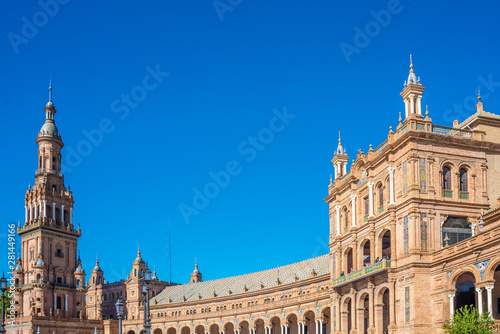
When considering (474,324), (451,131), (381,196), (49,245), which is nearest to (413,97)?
(451,131)

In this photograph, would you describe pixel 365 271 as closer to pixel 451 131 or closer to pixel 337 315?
pixel 337 315

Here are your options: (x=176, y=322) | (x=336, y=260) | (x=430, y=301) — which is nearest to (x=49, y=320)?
(x=176, y=322)

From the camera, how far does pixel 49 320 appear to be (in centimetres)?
12006

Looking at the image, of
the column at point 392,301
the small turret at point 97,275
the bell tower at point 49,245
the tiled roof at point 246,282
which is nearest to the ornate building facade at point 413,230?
the column at point 392,301

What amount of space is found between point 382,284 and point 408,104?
647 inches

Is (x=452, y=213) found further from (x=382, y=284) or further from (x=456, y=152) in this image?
(x=382, y=284)

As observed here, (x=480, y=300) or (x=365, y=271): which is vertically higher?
(x=365, y=271)

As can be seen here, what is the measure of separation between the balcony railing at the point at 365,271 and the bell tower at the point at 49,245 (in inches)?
2954

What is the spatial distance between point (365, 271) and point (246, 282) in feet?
204

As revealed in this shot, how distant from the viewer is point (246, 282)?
4690 inches

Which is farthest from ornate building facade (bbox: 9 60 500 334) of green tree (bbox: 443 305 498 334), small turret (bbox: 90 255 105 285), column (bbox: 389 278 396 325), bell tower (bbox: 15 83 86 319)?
small turret (bbox: 90 255 105 285)

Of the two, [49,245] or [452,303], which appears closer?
[452,303]

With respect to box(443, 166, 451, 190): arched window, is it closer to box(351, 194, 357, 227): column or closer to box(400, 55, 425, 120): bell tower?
box(400, 55, 425, 120): bell tower

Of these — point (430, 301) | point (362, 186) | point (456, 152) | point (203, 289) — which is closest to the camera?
point (430, 301)
